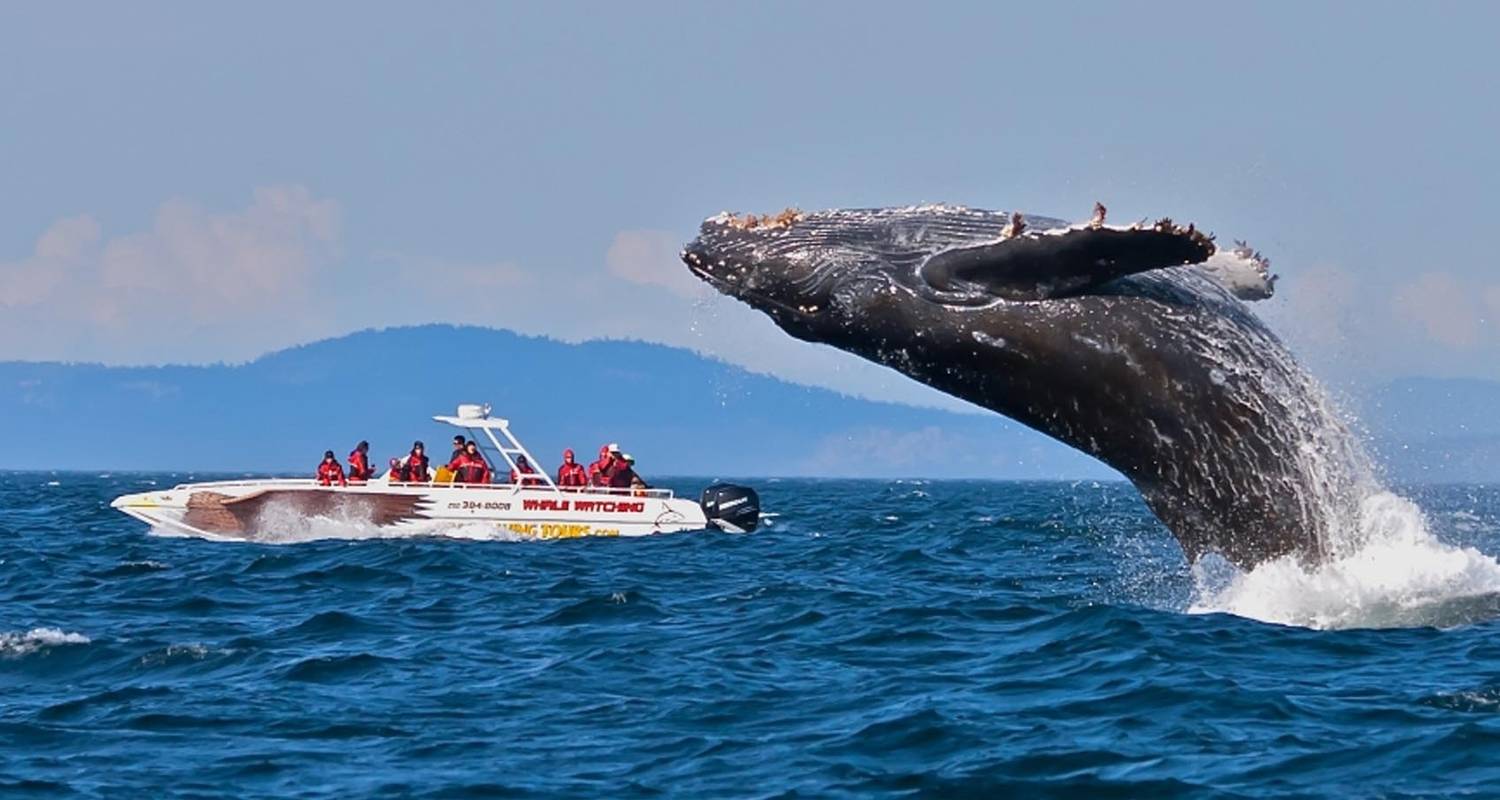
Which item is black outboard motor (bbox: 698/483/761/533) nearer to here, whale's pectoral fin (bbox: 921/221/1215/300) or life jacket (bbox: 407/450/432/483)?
life jacket (bbox: 407/450/432/483)

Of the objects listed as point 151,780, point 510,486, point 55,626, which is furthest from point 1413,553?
point 510,486

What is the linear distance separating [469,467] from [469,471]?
0.23ft

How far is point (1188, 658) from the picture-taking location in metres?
13.0

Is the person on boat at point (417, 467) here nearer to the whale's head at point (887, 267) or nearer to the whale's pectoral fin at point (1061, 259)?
the whale's head at point (887, 267)

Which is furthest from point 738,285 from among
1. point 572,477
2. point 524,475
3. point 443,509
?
point 572,477

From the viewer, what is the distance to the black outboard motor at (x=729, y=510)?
34750 millimetres

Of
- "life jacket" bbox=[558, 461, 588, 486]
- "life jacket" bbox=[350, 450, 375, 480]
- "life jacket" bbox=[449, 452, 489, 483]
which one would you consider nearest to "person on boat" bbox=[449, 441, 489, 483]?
"life jacket" bbox=[449, 452, 489, 483]

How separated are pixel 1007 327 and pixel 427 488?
22.9 meters

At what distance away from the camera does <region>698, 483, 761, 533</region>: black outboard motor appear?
34.8 metres

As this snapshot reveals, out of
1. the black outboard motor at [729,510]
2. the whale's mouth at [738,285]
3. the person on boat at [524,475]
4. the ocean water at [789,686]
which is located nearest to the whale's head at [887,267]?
the whale's mouth at [738,285]

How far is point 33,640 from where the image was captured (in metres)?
15.8

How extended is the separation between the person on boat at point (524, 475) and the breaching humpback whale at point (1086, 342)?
72.0 feet

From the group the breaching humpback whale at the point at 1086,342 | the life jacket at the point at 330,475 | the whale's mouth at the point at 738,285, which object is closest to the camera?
the breaching humpback whale at the point at 1086,342

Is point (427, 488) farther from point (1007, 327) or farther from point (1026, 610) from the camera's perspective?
point (1007, 327)
